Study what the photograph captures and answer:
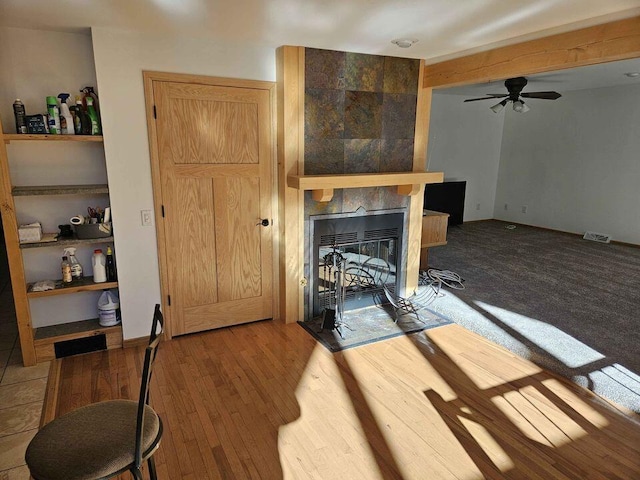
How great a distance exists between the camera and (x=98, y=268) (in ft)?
9.98

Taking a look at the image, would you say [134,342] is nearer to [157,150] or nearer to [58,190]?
[58,190]

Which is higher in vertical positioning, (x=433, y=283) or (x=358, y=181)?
(x=358, y=181)

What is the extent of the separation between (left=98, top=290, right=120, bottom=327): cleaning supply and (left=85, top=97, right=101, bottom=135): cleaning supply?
1211 mm

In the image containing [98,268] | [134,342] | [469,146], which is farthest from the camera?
[469,146]

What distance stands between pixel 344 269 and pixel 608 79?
4963mm

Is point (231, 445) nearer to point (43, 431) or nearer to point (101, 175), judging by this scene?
point (43, 431)

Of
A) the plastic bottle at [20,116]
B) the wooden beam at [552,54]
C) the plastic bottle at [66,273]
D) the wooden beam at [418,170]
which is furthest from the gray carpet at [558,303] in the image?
the plastic bottle at [20,116]

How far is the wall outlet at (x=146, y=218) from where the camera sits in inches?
122

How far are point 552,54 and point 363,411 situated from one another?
255 cm

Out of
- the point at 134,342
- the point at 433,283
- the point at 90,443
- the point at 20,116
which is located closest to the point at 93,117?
the point at 20,116

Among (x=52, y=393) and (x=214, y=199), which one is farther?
(x=214, y=199)

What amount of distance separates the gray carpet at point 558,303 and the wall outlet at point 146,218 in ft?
8.85

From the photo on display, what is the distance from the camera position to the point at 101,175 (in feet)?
10.1

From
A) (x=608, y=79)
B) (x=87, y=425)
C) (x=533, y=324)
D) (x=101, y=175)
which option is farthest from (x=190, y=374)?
(x=608, y=79)
